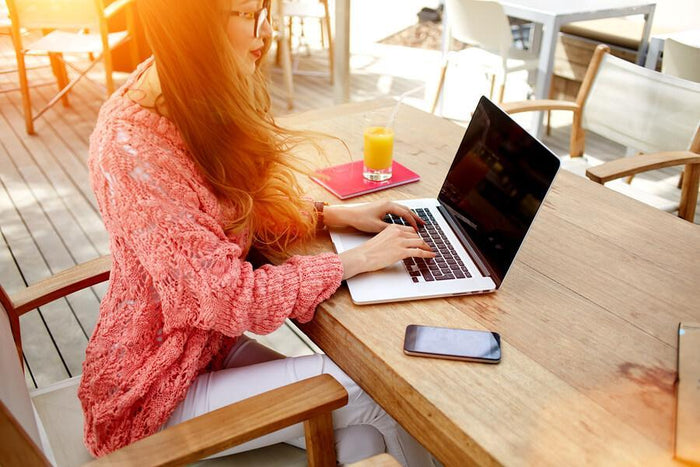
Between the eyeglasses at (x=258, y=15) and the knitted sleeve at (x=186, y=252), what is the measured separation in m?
0.26

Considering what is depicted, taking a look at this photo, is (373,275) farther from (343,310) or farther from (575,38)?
(575,38)

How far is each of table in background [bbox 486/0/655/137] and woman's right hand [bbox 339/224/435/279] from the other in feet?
8.59

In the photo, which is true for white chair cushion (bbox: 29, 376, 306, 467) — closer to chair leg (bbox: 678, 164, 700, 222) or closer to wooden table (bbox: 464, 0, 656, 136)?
chair leg (bbox: 678, 164, 700, 222)

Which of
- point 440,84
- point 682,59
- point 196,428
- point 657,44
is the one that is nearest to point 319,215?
point 196,428

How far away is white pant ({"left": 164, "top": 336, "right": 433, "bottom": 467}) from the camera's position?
1.11 m

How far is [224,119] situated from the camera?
3.67ft

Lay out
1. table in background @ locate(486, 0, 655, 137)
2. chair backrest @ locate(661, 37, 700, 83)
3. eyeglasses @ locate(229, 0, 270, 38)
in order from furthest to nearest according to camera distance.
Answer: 1. table in background @ locate(486, 0, 655, 137)
2. chair backrest @ locate(661, 37, 700, 83)
3. eyeglasses @ locate(229, 0, 270, 38)

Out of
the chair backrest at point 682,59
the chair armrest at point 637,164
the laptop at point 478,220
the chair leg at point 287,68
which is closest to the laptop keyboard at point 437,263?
the laptop at point 478,220

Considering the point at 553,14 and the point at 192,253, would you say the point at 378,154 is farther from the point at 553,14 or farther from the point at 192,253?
the point at 553,14

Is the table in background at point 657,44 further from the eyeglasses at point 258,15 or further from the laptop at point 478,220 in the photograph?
the eyeglasses at point 258,15

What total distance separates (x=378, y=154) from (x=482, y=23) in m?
2.32

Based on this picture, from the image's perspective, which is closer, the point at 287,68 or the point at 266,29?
the point at 266,29

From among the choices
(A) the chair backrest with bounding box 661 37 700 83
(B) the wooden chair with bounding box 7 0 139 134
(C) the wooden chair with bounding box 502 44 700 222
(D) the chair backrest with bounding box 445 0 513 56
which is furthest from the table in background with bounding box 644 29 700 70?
(B) the wooden chair with bounding box 7 0 139 134

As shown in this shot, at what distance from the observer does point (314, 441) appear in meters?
1.01
